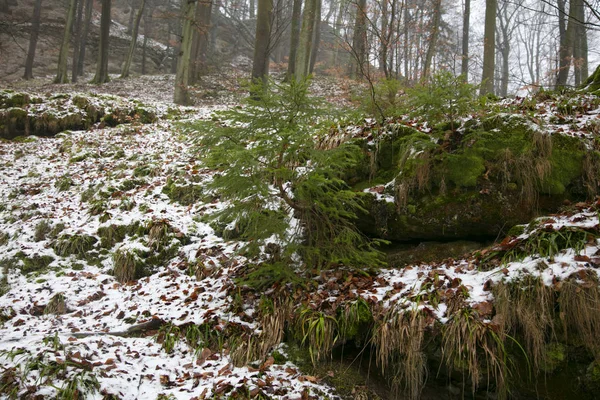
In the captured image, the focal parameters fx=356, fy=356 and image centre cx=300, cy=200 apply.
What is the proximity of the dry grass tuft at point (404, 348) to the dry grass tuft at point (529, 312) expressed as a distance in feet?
2.22

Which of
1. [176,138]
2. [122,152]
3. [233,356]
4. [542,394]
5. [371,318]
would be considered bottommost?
[233,356]

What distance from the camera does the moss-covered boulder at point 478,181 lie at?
13.3 feet


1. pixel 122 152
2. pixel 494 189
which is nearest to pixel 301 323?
pixel 494 189

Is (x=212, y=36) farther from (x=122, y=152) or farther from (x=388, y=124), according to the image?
(x=388, y=124)

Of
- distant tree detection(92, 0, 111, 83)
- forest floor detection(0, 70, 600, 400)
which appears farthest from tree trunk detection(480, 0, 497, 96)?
distant tree detection(92, 0, 111, 83)

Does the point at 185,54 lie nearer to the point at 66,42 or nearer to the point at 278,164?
the point at 66,42

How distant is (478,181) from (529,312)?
5.73 feet

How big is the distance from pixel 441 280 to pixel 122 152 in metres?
8.04

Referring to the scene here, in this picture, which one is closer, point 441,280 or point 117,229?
point 441,280

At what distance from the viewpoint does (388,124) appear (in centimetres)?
524

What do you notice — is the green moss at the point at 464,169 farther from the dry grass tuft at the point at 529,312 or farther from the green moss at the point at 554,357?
the green moss at the point at 554,357

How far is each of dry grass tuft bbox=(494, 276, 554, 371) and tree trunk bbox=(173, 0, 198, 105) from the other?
38.9ft

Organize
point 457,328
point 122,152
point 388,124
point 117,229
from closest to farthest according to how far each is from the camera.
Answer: point 457,328 < point 388,124 < point 117,229 < point 122,152

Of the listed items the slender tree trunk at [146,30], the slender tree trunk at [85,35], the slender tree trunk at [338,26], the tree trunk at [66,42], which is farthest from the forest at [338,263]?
the slender tree trunk at [146,30]
